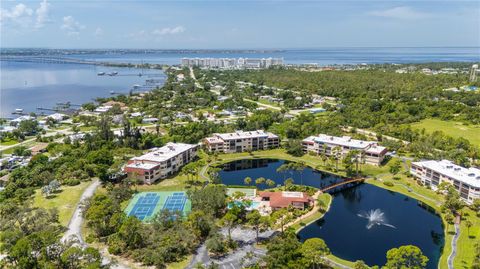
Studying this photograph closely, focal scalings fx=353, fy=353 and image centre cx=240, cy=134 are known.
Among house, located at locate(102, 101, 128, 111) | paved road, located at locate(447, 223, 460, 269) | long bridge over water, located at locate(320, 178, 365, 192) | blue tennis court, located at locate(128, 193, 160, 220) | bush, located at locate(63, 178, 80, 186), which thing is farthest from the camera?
house, located at locate(102, 101, 128, 111)

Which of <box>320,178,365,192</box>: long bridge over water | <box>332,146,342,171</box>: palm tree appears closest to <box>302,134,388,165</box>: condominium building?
<box>332,146,342,171</box>: palm tree

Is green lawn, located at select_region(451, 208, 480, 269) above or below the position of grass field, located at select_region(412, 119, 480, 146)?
below

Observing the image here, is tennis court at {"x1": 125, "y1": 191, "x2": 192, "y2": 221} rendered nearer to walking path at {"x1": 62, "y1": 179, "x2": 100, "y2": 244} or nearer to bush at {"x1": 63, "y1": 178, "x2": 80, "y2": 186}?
walking path at {"x1": 62, "y1": 179, "x2": 100, "y2": 244}

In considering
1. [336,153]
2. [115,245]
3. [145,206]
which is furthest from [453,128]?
[115,245]

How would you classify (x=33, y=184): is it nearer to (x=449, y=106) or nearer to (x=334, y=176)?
(x=334, y=176)

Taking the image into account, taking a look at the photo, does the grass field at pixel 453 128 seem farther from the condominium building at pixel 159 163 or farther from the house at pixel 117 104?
the house at pixel 117 104

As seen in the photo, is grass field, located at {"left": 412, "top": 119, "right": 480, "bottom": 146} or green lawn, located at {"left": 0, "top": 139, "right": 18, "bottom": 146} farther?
grass field, located at {"left": 412, "top": 119, "right": 480, "bottom": 146}

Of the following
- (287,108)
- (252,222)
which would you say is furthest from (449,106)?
(252,222)
